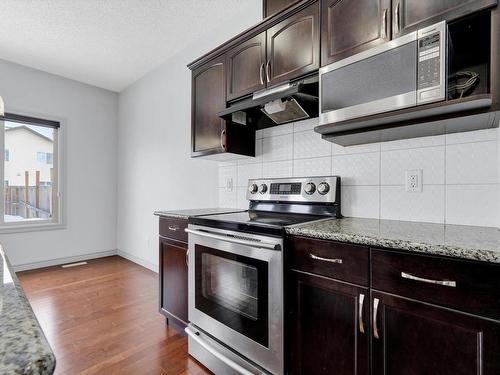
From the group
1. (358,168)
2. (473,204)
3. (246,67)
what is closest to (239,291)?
(358,168)

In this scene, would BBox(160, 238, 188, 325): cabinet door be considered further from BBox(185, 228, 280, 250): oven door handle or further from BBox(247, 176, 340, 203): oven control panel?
BBox(247, 176, 340, 203): oven control panel

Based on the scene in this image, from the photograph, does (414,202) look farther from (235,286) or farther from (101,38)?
(101,38)

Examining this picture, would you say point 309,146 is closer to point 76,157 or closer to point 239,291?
point 239,291

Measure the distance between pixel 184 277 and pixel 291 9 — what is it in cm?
193

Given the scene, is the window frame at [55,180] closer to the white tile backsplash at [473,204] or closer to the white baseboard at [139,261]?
the white baseboard at [139,261]

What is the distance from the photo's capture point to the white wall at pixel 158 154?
285cm

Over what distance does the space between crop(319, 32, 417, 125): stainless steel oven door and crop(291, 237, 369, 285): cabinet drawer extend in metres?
0.65

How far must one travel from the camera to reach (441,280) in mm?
921

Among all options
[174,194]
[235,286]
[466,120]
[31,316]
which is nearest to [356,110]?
[466,120]

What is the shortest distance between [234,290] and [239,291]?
4 centimetres

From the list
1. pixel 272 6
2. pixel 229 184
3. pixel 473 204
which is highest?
pixel 272 6

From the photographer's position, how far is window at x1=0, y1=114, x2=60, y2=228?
11.5ft

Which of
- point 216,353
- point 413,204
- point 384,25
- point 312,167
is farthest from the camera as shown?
point 312,167

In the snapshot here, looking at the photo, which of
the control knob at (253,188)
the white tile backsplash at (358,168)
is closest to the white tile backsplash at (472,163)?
the white tile backsplash at (358,168)
